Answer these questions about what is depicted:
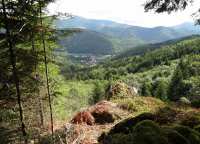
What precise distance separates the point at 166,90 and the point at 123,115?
211 ft

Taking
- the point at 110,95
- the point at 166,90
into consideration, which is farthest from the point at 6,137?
the point at 166,90

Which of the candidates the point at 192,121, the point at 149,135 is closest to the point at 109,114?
the point at 192,121

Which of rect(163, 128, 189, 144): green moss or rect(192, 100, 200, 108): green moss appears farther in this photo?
rect(192, 100, 200, 108): green moss

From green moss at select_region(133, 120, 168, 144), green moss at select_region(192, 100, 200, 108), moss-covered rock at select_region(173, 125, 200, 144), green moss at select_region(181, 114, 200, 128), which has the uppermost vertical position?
green moss at select_region(133, 120, 168, 144)

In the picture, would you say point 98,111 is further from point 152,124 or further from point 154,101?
point 152,124

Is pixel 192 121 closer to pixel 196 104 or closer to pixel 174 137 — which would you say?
pixel 174 137

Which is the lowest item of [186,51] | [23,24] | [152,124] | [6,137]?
[186,51]

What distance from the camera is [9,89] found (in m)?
13.2

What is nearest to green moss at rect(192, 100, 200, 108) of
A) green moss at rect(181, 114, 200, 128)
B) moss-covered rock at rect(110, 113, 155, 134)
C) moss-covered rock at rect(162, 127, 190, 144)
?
moss-covered rock at rect(110, 113, 155, 134)

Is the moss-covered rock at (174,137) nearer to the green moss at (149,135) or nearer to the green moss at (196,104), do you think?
the green moss at (149,135)

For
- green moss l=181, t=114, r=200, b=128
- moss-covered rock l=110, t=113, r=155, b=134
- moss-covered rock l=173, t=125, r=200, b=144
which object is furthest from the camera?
moss-covered rock l=110, t=113, r=155, b=134

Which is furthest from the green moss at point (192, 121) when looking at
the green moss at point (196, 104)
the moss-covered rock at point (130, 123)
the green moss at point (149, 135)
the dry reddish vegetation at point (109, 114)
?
the green moss at point (196, 104)

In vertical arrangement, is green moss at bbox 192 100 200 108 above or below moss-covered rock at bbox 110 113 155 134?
below

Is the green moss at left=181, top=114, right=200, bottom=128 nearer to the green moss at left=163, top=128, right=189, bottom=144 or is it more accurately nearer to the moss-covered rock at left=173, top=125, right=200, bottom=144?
the moss-covered rock at left=173, top=125, right=200, bottom=144
